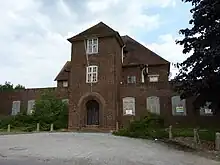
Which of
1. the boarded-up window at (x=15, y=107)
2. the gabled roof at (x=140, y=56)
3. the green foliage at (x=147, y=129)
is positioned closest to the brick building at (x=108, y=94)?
the green foliage at (x=147, y=129)

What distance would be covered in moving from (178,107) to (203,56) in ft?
51.9

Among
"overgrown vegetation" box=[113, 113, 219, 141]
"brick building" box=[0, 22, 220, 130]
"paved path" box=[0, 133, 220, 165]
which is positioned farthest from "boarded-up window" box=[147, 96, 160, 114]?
"paved path" box=[0, 133, 220, 165]

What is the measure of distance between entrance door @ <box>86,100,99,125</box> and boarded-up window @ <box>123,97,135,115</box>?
2.99m

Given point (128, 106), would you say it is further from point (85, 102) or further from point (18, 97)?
point (18, 97)

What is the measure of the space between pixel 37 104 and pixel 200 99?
22.0 meters

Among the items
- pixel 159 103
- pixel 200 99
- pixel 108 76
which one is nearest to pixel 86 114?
pixel 108 76

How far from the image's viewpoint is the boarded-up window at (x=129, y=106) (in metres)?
33.9

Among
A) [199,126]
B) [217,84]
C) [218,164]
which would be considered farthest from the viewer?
[199,126]

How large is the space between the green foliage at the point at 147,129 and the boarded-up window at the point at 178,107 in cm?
185

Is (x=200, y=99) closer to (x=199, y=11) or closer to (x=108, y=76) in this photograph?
(x=199, y=11)

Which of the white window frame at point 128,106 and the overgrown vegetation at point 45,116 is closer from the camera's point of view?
the white window frame at point 128,106

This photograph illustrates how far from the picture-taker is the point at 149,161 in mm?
11938

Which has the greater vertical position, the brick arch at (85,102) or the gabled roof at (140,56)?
the gabled roof at (140,56)

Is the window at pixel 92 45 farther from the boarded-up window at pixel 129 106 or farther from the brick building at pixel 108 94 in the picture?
the boarded-up window at pixel 129 106
